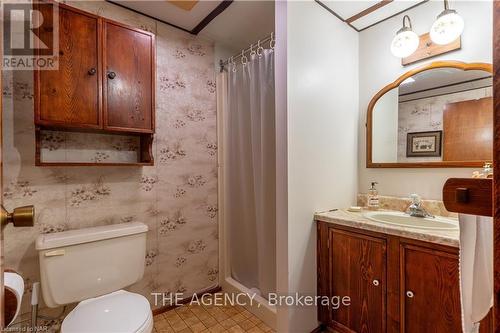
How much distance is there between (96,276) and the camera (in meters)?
1.42

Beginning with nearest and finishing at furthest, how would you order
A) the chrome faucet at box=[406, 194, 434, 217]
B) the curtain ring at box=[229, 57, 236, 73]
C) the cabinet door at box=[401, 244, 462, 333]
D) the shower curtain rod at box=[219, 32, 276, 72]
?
the cabinet door at box=[401, 244, 462, 333], the chrome faucet at box=[406, 194, 434, 217], the shower curtain rod at box=[219, 32, 276, 72], the curtain ring at box=[229, 57, 236, 73]

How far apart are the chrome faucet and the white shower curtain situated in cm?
89

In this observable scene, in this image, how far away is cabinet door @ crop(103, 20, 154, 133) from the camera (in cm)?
151

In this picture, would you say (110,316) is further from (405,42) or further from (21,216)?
(405,42)

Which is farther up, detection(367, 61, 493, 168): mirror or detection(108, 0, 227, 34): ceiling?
detection(108, 0, 227, 34): ceiling

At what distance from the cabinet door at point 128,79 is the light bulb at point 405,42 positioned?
1630 millimetres

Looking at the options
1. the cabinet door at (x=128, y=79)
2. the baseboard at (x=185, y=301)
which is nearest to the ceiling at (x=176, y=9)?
the cabinet door at (x=128, y=79)

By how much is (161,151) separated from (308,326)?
63.0 inches

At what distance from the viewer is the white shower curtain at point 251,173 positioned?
5.98 feet

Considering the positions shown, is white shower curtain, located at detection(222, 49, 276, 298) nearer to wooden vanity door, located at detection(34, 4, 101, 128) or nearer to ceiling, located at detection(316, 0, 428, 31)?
ceiling, located at detection(316, 0, 428, 31)

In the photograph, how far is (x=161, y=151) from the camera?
1918 millimetres

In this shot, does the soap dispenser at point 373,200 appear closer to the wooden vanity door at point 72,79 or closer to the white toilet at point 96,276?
the white toilet at point 96,276

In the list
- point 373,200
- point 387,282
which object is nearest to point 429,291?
point 387,282

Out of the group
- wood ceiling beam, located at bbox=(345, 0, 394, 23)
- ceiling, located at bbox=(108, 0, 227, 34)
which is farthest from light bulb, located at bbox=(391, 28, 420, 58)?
ceiling, located at bbox=(108, 0, 227, 34)
